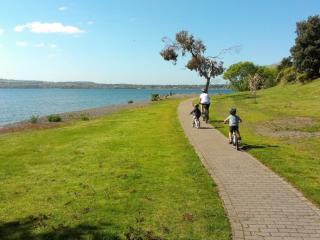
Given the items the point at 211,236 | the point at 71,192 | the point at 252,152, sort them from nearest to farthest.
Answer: the point at 211,236
the point at 71,192
the point at 252,152

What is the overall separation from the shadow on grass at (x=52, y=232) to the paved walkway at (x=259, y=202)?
7.14 ft

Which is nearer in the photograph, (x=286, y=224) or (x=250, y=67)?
(x=286, y=224)

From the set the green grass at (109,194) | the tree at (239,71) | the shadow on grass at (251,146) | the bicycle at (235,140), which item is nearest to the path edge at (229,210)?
the green grass at (109,194)

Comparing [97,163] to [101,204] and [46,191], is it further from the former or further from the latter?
[101,204]

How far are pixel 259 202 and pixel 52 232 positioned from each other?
3.94m

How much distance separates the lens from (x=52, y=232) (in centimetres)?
Result: 695

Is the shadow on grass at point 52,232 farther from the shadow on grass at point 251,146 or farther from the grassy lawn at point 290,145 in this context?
the shadow on grass at point 251,146

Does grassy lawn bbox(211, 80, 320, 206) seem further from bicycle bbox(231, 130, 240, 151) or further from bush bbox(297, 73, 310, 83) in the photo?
Result: bush bbox(297, 73, 310, 83)

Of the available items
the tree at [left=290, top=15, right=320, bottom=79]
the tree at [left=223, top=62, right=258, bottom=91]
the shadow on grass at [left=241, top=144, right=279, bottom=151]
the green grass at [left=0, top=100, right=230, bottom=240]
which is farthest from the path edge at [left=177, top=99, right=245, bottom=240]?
the tree at [left=223, top=62, right=258, bottom=91]

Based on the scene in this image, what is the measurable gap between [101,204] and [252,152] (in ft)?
22.5

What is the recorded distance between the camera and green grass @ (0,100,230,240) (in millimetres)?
7004

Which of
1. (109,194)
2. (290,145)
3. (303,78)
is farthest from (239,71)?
(109,194)

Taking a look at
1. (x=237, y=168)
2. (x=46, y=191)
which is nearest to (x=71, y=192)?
(x=46, y=191)

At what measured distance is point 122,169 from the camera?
11.5 metres
